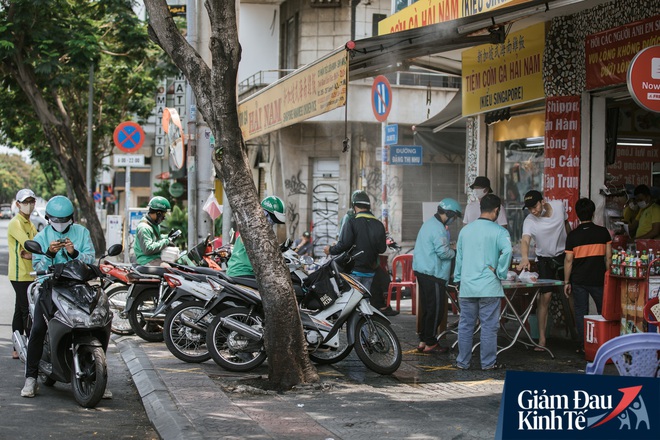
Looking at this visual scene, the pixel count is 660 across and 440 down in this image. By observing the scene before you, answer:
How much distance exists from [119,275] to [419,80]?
16145mm

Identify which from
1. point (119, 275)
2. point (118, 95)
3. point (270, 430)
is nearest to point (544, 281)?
Result: point (270, 430)

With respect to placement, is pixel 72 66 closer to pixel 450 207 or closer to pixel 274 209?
pixel 274 209

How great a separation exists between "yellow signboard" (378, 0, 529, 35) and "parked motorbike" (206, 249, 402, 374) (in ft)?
13.8

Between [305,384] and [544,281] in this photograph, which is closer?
[305,384]

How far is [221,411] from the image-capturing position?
700 centimetres

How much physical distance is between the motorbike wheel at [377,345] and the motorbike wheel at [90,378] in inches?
98.2

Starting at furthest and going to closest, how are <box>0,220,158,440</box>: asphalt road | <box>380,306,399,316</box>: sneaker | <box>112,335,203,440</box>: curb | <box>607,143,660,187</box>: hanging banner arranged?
<box>380,306,399,316</box>: sneaker
<box>607,143,660,187</box>: hanging banner
<box>0,220,158,440</box>: asphalt road
<box>112,335,203,440</box>: curb

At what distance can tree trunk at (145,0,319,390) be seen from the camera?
7883 mm

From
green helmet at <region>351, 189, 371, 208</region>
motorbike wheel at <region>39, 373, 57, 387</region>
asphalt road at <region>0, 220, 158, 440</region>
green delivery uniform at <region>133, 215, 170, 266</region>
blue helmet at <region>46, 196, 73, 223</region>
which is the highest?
green helmet at <region>351, 189, 371, 208</region>

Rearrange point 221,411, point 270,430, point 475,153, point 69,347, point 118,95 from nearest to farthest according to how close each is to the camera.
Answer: point 270,430 → point 221,411 → point 69,347 → point 475,153 → point 118,95

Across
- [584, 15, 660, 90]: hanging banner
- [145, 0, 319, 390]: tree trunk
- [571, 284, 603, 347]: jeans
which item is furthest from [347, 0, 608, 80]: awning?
[571, 284, 603, 347]: jeans

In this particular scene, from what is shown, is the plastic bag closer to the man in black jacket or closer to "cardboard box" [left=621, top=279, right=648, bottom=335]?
"cardboard box" [left=621, top=279, right=648, bottom=335]

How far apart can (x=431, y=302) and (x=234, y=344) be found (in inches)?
101

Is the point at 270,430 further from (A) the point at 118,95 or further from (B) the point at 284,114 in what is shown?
(A) the point at 118,95
